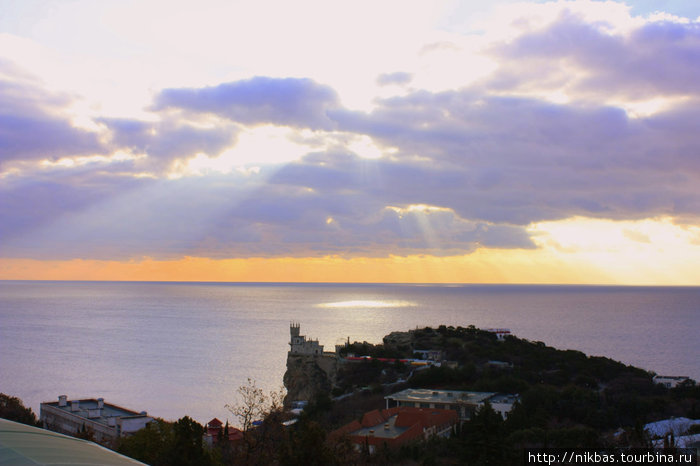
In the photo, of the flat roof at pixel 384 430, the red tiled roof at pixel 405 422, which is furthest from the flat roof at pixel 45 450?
the flat roof at pixel 384 430

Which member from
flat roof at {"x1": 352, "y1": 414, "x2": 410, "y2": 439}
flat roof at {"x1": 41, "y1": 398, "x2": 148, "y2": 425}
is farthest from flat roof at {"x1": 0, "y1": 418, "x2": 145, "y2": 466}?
flat roof at {"x1": 41, "y1": 398, "x2": 148, "y2": 425}

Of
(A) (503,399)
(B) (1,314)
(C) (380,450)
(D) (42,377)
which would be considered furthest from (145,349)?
(B) (1,314)

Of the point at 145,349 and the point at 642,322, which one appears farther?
the point at 642,322

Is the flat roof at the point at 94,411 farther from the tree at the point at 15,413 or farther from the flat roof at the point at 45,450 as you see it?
the flat roof at the point at 45,450

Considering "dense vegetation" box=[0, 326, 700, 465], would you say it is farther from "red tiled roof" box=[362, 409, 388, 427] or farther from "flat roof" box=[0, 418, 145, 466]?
"flat roof" box=[0, 418, 145, 466]

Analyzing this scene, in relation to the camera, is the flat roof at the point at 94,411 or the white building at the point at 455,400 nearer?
the white building at the point at 455,400

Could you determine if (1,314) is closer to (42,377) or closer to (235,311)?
(235,311)
